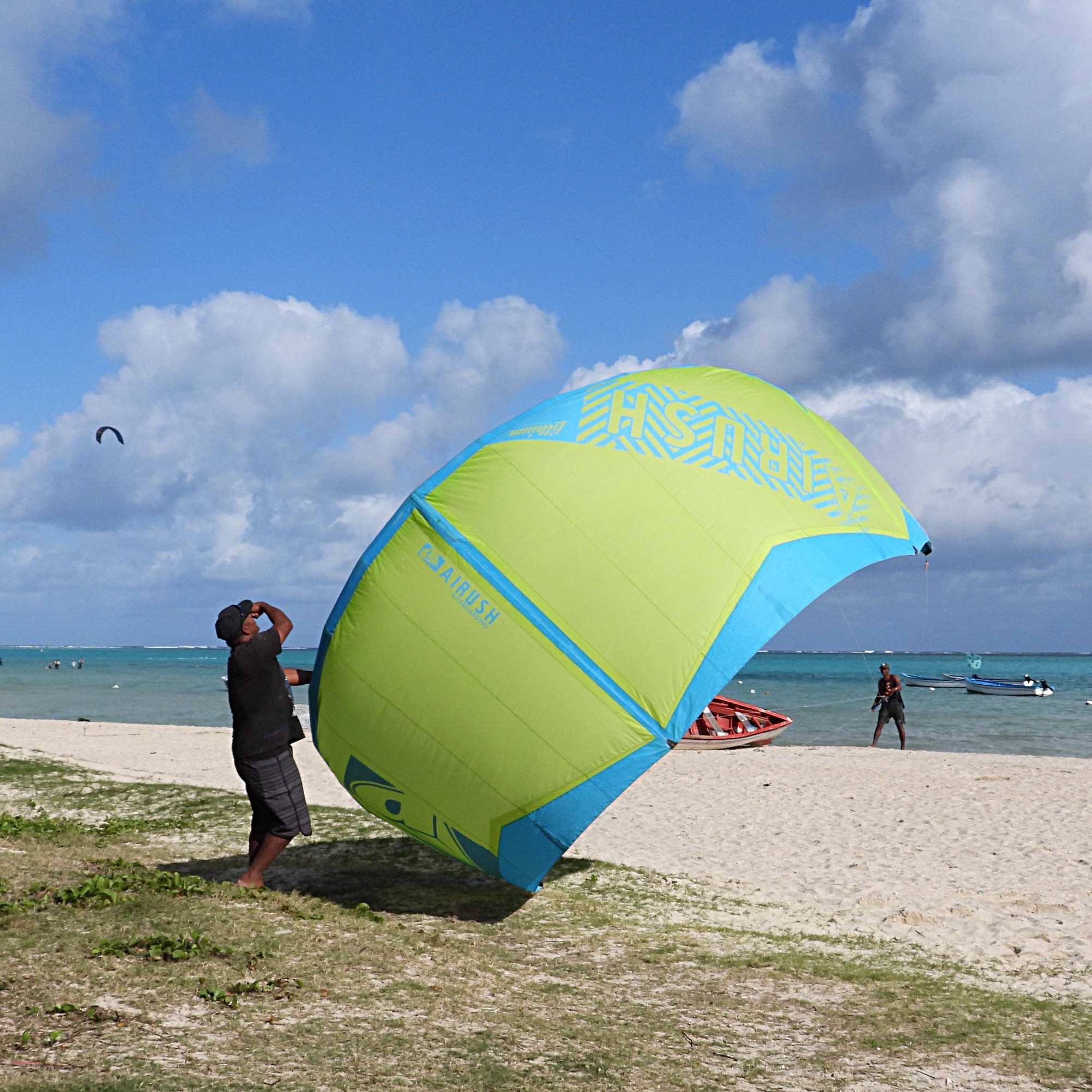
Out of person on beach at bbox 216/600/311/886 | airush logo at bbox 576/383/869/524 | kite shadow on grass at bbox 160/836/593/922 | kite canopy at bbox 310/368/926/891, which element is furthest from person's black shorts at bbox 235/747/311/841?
airush logo at bbox 576/383/869/524

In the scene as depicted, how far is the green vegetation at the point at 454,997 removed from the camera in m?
4.45

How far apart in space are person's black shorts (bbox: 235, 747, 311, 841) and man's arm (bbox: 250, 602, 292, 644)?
860 millimetres

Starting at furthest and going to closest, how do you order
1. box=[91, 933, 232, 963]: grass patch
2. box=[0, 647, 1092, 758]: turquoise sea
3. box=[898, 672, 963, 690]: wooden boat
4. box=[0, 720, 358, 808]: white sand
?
box=[898, 672, 963, 690]: wooden boat
box=[0, 647, 1092, 758]: turquoise sea
box=[0, 720, 358, 808]: white sand
box=[91, 933, 232, 963]: grass patch

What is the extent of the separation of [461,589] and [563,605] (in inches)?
28.0

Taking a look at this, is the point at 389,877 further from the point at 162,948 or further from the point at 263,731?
the point at 162,948

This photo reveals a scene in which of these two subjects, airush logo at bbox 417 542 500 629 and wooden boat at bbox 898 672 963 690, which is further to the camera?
wooden boat at bbox 898 672 963 690

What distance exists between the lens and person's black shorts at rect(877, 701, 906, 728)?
23.3 m

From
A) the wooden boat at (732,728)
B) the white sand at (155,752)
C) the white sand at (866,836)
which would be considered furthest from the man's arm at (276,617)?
the wooden boat at (732,728)

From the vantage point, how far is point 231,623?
7.18 m

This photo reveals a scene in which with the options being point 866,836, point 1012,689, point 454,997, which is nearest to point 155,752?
point 866,836

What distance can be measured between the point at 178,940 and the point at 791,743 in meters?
26.4

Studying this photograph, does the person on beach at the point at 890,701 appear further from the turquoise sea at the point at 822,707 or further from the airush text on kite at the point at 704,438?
the airush text on kite at the point at 704,438

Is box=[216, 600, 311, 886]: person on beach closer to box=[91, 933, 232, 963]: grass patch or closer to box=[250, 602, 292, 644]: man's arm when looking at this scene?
box=[250, 602, 292, 644]: man's arm

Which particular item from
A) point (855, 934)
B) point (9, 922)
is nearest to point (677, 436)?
point (855, 934)
